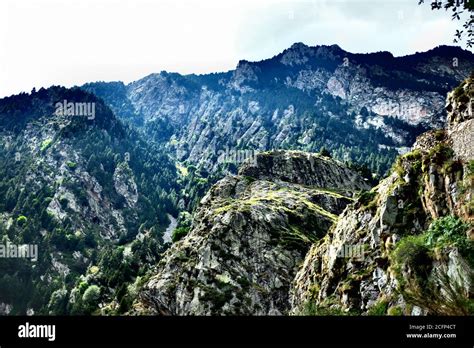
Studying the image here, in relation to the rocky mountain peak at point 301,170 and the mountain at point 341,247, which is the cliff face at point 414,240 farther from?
the rocky mountain peak at point 301,170

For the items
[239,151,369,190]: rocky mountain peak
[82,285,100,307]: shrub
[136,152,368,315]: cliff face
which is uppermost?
[239,151,369,190]: rocky mountain peak

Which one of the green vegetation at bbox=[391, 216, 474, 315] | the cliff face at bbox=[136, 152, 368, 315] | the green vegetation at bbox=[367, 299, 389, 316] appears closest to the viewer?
the green vegetation at bbox=[391, 216, 474, 315]

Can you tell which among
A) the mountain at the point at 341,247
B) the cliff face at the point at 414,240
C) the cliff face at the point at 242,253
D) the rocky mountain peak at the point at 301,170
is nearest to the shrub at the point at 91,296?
the cliff face at the point at 242,253

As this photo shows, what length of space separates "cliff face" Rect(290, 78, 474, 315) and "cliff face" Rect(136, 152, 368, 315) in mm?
19003

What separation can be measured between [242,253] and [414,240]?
61306mm

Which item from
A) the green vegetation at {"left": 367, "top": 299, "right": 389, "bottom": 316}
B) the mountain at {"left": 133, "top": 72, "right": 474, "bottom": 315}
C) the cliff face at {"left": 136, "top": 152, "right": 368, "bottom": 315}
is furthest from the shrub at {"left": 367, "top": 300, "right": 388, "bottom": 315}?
the cliff face at {"left": 136, "top": 152, "right": 368, "bottom": 315}

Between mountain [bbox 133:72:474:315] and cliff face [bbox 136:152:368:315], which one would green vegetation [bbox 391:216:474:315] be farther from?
cliff face [bbox 136:152:368:315]

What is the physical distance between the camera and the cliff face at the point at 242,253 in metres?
89.4

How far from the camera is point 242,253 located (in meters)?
100

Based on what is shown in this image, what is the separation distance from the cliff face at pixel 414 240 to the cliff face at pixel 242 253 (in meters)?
19.0

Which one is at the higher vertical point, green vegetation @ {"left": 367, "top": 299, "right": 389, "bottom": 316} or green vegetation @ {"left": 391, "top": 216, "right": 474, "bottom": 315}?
green vegetation @ {"left": 391, "top": 216, "right": 474, "bottom": 315}

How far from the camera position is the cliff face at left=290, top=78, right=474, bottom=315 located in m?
36.5

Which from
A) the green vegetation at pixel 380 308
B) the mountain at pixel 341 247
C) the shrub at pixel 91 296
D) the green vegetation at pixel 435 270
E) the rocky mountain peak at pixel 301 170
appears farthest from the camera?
the shrub at pixel 91 296

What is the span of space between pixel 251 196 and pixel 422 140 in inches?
3065
